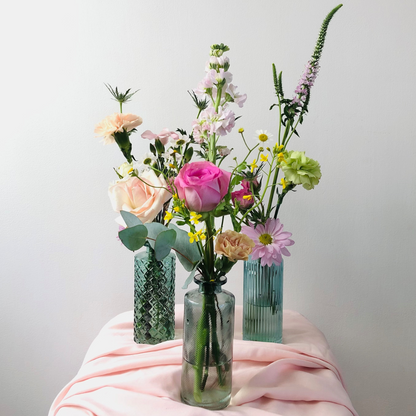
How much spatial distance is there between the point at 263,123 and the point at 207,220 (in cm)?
67

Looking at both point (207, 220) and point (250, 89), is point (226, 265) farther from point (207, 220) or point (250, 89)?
point (250, 89)

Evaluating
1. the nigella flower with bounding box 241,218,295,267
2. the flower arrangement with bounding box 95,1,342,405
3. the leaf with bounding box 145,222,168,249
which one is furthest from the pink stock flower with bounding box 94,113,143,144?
the nigella flower with bounding box 241,218,295,267

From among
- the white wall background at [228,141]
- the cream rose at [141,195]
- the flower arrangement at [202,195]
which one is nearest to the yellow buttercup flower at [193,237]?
the flower arrangement at [202,195]

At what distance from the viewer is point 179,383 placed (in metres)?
0.93

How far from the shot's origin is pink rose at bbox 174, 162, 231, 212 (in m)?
0.75

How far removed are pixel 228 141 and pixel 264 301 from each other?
52 centimetres


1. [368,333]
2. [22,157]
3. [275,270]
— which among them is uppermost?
[22,157]

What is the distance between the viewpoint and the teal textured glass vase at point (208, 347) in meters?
0.85

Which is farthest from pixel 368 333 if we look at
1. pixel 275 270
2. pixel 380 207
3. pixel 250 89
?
pixel 250 89

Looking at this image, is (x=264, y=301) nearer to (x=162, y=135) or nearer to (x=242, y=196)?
(x=242, y=196)

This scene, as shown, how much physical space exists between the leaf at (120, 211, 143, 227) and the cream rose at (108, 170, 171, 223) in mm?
35

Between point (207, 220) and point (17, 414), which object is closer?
point (207, 220)

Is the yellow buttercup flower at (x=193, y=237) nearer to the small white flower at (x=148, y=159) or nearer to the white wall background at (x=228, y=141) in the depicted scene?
the small white flower at (x=148, y=159)

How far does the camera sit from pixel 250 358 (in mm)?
1000
